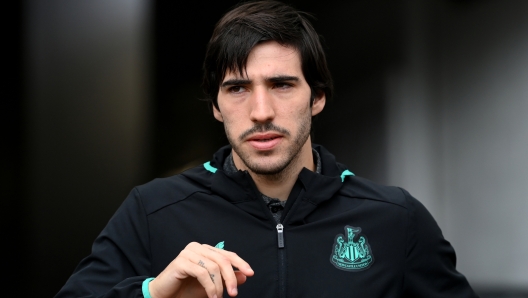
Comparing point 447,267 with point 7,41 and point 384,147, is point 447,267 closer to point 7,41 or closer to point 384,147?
point 384,147

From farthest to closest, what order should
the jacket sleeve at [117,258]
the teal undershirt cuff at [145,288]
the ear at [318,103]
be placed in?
the ear at [318,103]
the jacket sleeve at [117,258]
the teal undershirt cuff at [145,288]

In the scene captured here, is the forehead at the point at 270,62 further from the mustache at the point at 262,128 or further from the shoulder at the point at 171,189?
the shoulder at the point at 171,189

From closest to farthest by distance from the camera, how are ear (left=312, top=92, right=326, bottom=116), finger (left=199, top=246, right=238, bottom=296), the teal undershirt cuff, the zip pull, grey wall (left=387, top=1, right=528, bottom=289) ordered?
finger (left=199, top=246, right=238, bottom=296) < the teal undershirt cuff < the zip pull < ear (left=312, top=92, right=326, bottom=116) < grey wall (left=387, top=1, right=528, bottom=289)

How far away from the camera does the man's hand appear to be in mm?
1544

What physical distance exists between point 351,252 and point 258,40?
2.18 feet

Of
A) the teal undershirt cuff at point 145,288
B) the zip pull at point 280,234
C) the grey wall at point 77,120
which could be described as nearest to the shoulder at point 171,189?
the zip pull at point 280,234

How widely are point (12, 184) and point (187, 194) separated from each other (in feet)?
4.20

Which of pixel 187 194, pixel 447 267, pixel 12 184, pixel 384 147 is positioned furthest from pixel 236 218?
pixel 384 147

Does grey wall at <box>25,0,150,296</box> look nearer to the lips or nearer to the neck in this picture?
the neck

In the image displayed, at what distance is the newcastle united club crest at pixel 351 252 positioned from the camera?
82.4 inches

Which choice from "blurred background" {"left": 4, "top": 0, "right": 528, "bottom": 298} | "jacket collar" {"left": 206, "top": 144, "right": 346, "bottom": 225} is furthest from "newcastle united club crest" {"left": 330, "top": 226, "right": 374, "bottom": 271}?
"blurred background" {"left": 4, "top": 0, "right": 528, "bottom": 298}

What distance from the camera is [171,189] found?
219 centimetres

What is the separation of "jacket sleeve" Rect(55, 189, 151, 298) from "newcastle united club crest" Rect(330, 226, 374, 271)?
526 millimetres

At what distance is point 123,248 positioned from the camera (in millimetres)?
2016
